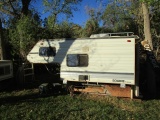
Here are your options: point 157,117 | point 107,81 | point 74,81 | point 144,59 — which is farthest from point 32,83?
point 157,117

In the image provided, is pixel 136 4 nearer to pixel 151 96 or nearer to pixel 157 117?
pixel 151 96

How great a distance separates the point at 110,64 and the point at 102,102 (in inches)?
69.2

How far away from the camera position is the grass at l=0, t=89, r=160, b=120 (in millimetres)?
7902

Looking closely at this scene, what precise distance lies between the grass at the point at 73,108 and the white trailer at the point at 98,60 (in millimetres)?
858

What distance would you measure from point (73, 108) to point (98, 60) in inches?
111

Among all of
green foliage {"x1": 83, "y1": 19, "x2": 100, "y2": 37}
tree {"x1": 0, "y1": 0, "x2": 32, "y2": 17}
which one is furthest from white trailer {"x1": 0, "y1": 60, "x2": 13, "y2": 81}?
green foliage {"x1": 83, "y1": 19, "x2": 100, "y2": 37}

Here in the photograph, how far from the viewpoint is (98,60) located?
34.6ft

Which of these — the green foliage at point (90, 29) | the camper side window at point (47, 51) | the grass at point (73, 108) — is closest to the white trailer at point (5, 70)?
the grass at point (73, 108)

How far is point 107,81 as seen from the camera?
34.0 ft

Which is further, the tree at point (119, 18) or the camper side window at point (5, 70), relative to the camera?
the tree at point (119, 18)

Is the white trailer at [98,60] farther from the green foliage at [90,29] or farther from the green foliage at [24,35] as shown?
the green foliage at [90,29]

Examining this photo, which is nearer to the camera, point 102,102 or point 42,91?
point 102,102

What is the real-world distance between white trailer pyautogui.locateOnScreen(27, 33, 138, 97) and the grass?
858mm

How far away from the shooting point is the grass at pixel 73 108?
7902 millimetres
